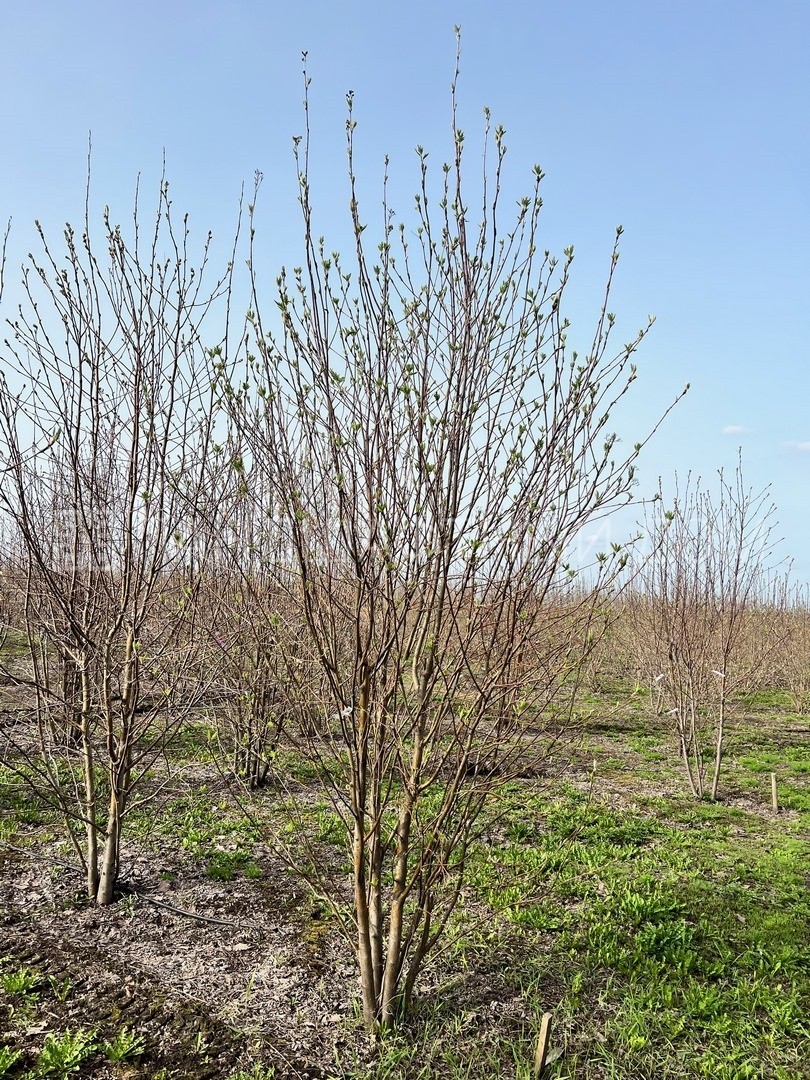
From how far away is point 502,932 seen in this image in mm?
3879

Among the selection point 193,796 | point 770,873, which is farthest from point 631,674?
point 193,796

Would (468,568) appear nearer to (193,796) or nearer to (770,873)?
(770,873)

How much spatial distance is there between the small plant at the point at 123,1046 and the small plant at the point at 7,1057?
Answer: 0.34 meters

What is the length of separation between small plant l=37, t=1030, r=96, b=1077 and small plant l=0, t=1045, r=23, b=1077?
0.10 m

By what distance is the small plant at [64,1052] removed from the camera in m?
2.72

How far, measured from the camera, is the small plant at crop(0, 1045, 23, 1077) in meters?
2.70

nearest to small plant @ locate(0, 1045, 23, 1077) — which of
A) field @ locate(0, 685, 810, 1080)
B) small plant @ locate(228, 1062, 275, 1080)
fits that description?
field @ locate(0, 685, 810, 1080)

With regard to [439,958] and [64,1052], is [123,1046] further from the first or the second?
[439,958]

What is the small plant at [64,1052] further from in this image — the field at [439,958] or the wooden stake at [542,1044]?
the wooden stake at [542,1044]

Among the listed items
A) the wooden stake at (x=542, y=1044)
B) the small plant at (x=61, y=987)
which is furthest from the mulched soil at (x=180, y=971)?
the wooden stake at (x=542, y=1044)

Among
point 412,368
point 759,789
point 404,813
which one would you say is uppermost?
point 412,368

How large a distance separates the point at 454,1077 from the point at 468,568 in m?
2.12

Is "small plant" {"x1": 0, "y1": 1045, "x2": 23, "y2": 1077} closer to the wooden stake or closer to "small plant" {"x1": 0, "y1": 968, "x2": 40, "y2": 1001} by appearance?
"small plant" {"x1": 0, "y1": 968, "x2": 40, "y2": 1001}

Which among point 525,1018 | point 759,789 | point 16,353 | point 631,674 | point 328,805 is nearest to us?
point 525,1018
